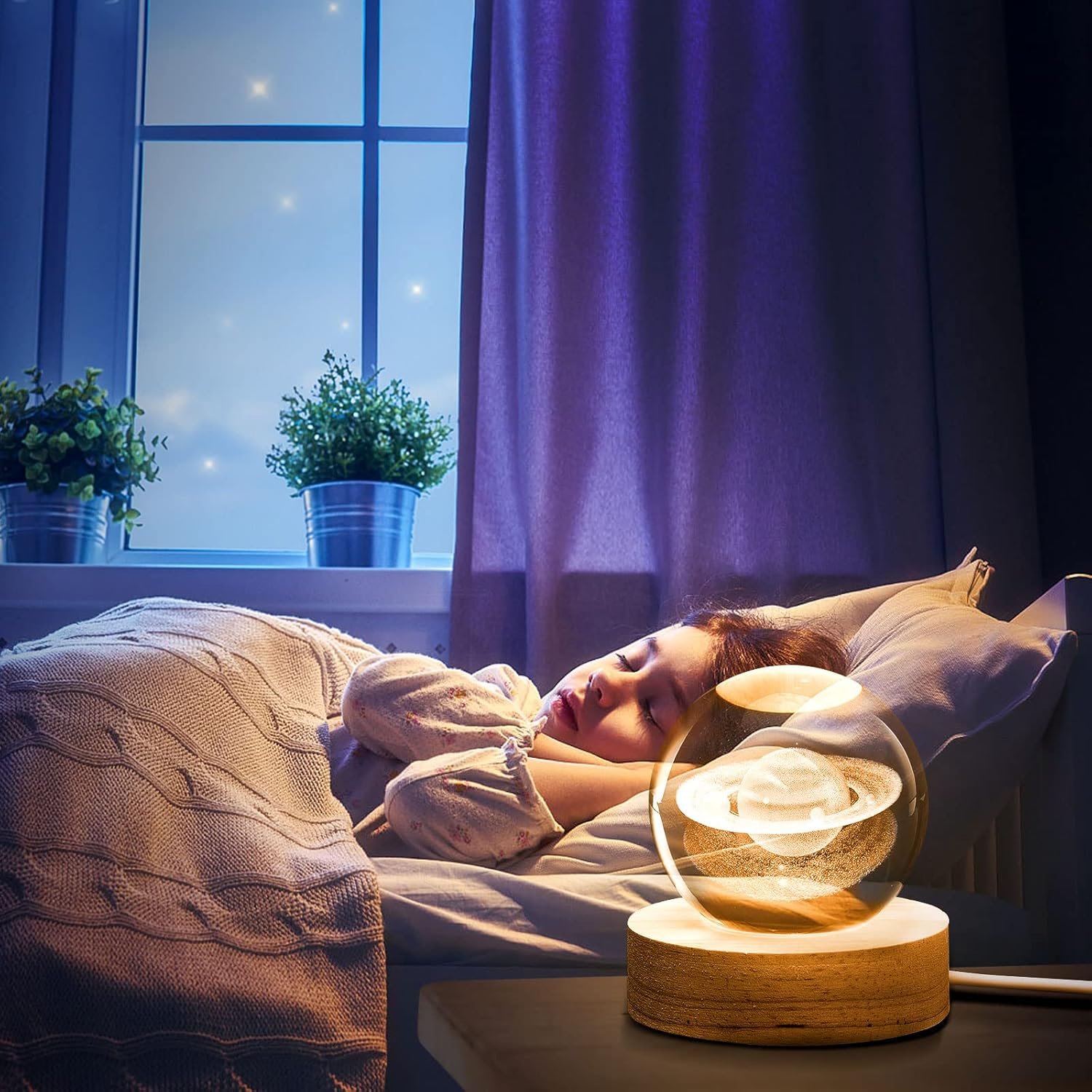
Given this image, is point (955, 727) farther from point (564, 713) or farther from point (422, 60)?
point (422, 60)

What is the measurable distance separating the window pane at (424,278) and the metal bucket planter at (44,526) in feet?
2.44

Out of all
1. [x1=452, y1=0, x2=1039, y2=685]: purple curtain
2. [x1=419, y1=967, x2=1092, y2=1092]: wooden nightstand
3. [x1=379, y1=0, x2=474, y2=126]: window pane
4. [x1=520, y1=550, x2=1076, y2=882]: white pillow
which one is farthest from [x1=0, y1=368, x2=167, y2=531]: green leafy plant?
[x1=419, y1=967, x2=1092, y2=1092]: wooden nightstand

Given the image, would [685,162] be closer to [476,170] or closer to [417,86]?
[476,170]

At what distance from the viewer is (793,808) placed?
0.56 m

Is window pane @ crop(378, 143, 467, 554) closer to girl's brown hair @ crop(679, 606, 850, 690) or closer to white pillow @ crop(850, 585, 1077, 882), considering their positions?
girl's brown hair @ crop(679, 606, 850, 690)

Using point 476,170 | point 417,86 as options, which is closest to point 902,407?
point 476,170

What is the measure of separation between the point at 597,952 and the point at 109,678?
20.3 inches

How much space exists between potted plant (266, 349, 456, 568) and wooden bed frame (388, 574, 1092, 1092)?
1450 mm

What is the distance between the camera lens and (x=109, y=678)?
1.05 meters

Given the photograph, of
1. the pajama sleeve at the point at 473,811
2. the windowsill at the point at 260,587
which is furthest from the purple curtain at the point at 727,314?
the pajama sleeve at the point at 473,811

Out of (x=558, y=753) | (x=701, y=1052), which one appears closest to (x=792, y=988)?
(x=701, y=1052)

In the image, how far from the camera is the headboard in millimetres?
938

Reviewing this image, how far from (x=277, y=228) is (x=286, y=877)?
2.12 meters

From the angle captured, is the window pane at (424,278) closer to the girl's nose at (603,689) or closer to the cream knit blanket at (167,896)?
the girl's nose at (603,689)
